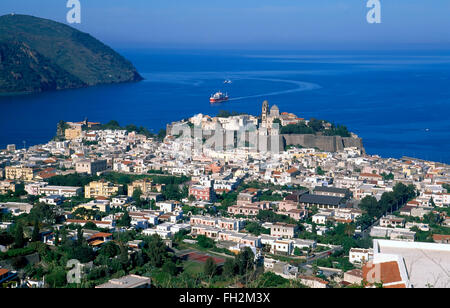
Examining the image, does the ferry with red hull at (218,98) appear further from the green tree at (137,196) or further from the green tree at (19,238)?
the green tree at (19,238)

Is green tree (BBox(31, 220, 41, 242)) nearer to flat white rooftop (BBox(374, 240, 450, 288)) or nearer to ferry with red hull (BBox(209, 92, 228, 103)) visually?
flat white rooftop (BBox(374, 240, 450, 288))

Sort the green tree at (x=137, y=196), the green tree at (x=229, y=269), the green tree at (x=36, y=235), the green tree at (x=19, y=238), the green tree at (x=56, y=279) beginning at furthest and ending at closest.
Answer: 1. the green tree at (x=137, y=196)
2. the green tree at (x=36, y=235)
3. the green tree at (x=19, y=238)
4. the green tree at (x=229, y=269)
5. the green tree at (x=56, y=279)

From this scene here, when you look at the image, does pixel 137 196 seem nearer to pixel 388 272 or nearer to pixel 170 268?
pixel 170 268

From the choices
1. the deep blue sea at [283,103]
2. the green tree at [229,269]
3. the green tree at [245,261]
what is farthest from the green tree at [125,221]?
Result: the deep blue sea at [283,103]

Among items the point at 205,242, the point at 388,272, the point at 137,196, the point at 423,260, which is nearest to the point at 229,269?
the point at 205,242

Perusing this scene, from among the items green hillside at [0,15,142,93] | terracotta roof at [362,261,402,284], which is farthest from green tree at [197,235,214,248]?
green hillside at [0,15,142,93]

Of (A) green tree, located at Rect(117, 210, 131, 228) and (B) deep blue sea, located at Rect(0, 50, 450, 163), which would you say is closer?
(A) green tree, located at Rect(117, 210, 131, 228)

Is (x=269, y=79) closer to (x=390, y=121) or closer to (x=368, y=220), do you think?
(x=390, y=121)
